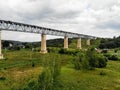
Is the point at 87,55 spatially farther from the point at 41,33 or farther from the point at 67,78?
the point at 41,33

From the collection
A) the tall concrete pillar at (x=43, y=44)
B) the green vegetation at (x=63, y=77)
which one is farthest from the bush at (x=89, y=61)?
the tall concrete pillar at (x=43, y=44)

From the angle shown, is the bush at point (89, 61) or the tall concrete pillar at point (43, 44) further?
the tall concrete pillar at point (43, 44)

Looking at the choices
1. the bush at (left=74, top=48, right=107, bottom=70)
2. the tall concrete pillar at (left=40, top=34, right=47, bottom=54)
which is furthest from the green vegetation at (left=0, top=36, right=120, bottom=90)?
the tall concrete pillar at (left=40, top=34, right=47, bottom=54)

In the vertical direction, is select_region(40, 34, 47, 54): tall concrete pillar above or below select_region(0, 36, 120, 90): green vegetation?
above

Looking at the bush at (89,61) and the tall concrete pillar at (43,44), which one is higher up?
the tall concrete pillar at (43,44)

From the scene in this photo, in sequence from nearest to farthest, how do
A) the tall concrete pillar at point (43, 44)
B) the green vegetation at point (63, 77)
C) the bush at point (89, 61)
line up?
the green vegetation at point (63, 77) < the bush at point (89, 61) < the tall concrete pillar at point (43, 44)

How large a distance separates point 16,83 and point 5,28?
224ft

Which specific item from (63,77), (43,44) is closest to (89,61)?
(63,77)

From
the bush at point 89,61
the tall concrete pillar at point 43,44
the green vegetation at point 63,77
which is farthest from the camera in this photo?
the tall concrete pillar at point 43,44

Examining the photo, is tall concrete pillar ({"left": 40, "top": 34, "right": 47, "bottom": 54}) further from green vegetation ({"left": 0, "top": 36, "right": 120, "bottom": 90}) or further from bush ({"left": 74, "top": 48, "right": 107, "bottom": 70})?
green vegetation ({"left": 0, "top": 36, "right": 120, "bottom": 90})

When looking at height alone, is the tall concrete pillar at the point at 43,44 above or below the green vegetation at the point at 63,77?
above

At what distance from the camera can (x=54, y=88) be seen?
156 feet

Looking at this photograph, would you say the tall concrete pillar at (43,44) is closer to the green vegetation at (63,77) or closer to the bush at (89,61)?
the bush at (89,61)

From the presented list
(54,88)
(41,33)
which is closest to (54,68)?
(54,88)
